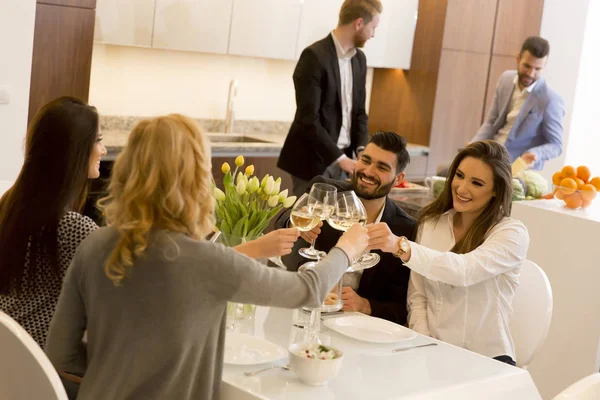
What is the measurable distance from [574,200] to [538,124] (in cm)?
131

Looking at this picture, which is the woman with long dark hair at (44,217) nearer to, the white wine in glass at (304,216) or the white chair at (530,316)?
the white wine in glass at (304,216)

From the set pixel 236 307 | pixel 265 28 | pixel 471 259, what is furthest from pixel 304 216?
pixel 265 28

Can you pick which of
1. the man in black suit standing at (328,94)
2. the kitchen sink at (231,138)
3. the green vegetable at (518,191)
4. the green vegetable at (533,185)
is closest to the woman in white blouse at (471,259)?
the green vegetable at (518,191)

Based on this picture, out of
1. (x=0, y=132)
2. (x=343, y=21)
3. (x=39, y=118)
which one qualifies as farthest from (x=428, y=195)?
(x=39, y=118)

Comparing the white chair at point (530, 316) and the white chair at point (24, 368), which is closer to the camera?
the white chair at point (24, 368)

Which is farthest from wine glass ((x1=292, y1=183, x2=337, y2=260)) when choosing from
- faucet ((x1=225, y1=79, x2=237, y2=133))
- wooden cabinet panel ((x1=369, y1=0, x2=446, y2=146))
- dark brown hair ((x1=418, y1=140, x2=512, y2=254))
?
wooden cabinet panel ((x1=369, y1=0, x2=446, y2=146))

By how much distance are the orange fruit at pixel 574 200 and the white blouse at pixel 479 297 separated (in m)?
1.14

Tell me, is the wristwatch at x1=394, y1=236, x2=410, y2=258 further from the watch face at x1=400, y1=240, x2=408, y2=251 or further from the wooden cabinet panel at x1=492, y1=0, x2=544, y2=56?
the wooden cabinet panel at x1=492, y1=0, x2=544, y2=56

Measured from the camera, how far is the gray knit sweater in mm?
1689

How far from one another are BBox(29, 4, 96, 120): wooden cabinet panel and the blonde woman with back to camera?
2.61 m

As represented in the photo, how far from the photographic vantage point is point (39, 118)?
2074 mm

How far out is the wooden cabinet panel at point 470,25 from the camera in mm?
5824

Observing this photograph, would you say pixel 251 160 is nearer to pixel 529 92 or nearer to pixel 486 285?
pixel 529 92

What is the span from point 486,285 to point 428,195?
1.78 meters
